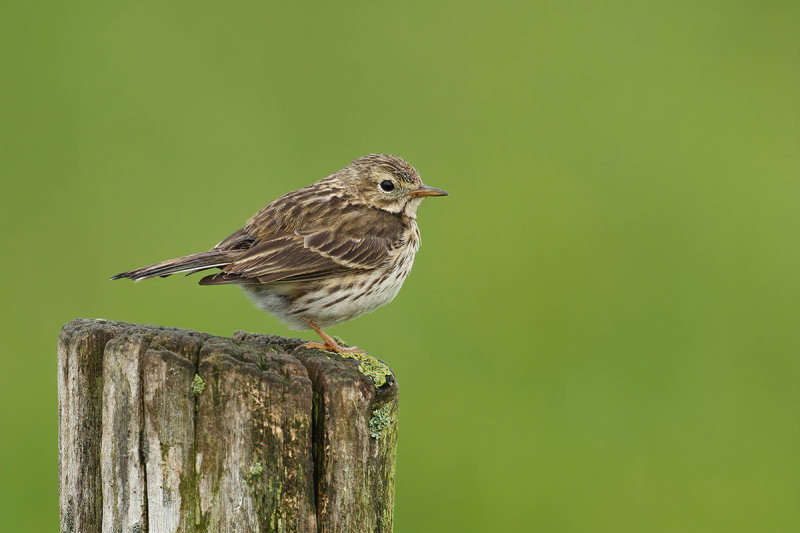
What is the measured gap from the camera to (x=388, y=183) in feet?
26.9

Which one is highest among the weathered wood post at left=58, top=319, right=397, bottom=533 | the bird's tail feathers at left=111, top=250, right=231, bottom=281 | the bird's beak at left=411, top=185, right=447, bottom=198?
the bird's beak at left=411, top=185, right=447, bottom=198

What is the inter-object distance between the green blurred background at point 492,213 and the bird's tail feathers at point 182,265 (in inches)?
154

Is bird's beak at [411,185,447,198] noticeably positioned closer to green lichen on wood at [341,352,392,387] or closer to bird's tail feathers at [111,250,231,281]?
bird's tail feathers at [111,250,231,281]

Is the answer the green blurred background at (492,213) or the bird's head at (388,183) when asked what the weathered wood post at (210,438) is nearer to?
the bird's head at (388,183)

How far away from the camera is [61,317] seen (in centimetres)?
1185

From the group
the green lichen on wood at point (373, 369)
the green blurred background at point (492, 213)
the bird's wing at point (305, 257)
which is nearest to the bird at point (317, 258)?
the bird's wing at point (305, 257)

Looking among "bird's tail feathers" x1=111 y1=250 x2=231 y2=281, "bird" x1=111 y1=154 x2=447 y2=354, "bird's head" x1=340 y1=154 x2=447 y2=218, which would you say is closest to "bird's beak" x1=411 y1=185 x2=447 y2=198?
"bird's head" x1=340 y1=154 x2=447 y2=218

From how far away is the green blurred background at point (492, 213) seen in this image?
11.1 meters

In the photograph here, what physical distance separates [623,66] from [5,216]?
9129 millimetres

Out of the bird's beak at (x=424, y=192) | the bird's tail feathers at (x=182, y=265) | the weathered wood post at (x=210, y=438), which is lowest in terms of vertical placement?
the weathered wood post at (x=210, y=438)

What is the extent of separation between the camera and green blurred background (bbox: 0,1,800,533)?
11148mm

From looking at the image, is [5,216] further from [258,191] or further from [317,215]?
[317,215]

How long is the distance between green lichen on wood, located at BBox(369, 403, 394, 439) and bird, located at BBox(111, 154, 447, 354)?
66.9 inches

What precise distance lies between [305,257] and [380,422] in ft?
7.89
